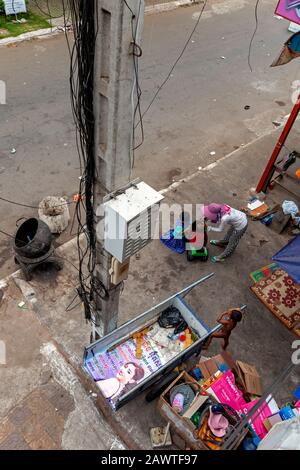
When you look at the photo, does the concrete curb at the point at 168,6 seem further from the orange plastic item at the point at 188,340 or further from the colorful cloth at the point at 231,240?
the orange plastic item at the point at 188,340

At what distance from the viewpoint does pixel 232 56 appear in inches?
527

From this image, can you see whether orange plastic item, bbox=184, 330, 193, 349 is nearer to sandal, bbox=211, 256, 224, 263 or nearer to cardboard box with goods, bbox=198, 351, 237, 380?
cardboard box with goods, bbox=198, 351, 237, 380

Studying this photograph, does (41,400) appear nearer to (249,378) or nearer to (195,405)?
(195,405)

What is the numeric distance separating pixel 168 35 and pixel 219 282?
10.4 metres

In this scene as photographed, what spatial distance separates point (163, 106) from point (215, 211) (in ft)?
17.1

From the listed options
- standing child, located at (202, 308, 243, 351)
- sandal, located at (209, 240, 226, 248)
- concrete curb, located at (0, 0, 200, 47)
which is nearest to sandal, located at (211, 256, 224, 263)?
sandal, located at (209, 240, 226, 248)

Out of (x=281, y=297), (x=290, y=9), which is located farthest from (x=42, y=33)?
(x=281, y=297)

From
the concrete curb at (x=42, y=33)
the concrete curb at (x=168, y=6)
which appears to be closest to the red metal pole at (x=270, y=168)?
the concrete curb at (x=42, y=33)

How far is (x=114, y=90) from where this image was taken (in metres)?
2.73

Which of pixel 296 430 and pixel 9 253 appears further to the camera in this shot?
pixel 9 253

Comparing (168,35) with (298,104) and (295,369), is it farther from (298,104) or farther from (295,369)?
(295,369)

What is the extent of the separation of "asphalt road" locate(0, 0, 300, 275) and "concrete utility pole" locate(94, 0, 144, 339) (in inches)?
160

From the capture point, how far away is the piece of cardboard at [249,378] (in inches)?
208
